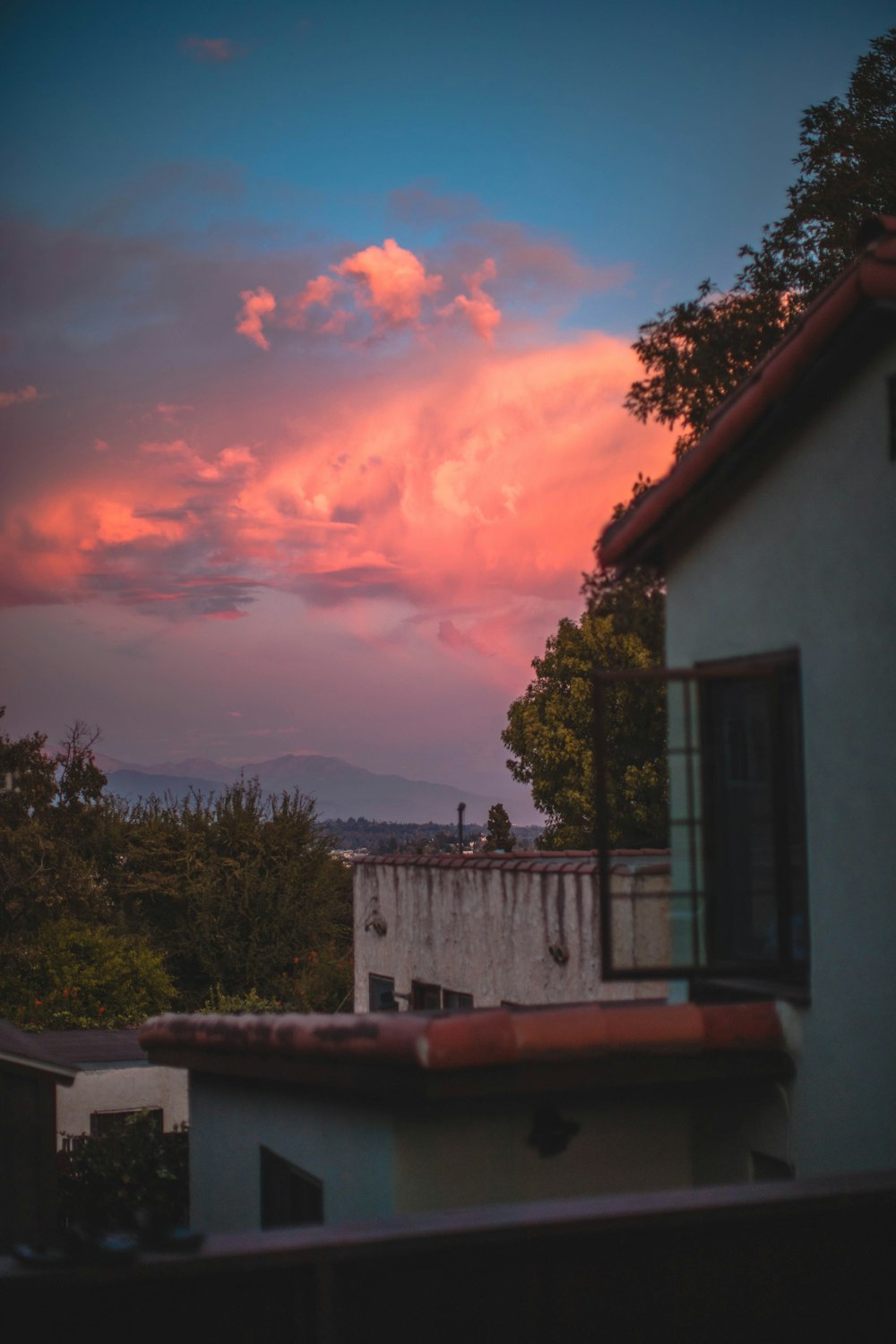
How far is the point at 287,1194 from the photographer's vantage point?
773 cm

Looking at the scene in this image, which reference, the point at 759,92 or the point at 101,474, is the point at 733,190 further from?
the point at 101,474

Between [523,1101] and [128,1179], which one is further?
[128,1179]

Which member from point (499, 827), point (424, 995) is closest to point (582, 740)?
point (499, 827)

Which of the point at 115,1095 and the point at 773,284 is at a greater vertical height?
the point at 773,284

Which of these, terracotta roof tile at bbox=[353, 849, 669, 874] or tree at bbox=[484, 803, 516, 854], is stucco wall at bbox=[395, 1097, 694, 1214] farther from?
tree at bbox=[484, 803, 516, 854]

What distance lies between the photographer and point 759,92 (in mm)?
16797

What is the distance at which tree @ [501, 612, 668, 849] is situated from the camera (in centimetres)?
3491

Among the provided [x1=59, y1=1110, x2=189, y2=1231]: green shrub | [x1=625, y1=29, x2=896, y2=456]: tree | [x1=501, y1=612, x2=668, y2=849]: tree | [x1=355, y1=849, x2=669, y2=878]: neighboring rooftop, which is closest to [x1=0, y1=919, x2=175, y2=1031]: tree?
[x1=501, y1=612, x2=668, y2=849]: tree

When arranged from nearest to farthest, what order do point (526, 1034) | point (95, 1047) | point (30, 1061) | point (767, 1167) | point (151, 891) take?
point (526, 1034) → point (767, 1167) → point (30, 1061) → point (95, 1047) → point (151, 891)

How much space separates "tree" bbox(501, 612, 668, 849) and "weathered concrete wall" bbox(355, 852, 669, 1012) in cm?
1531

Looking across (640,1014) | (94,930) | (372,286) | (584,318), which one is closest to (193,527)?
(94,930)

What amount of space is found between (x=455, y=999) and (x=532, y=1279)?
551 inches

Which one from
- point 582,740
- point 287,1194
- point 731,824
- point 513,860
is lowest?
point 287,1194

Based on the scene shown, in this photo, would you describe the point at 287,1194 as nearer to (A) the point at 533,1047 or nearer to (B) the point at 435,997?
(A) the point at 533,1047
